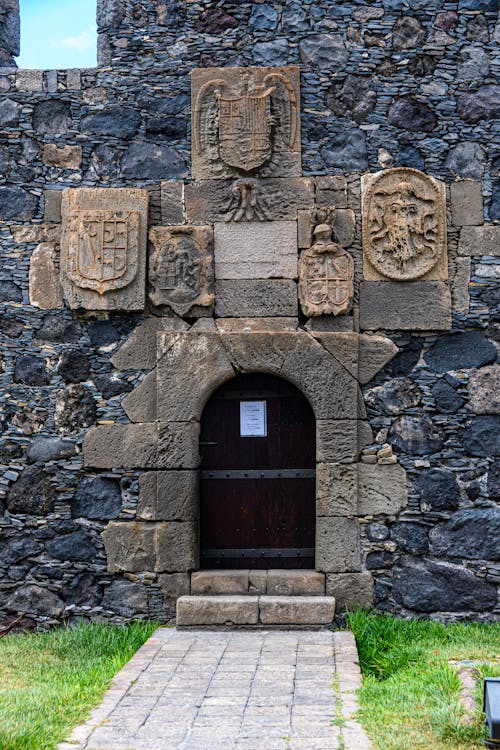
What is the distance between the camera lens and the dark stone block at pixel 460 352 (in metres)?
6.13

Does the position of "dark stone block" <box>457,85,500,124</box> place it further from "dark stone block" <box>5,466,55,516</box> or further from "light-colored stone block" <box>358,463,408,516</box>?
"dark stone block" <box>5,466,55,516</box>

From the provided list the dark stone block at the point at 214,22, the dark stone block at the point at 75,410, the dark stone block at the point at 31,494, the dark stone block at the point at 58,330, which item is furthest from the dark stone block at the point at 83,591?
the dark stone block at the point at 214,22

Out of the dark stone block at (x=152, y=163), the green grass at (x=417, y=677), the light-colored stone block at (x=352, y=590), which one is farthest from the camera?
the dark stone block at (x=152, y=163)

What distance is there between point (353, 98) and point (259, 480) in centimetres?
267

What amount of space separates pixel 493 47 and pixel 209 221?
2271mm

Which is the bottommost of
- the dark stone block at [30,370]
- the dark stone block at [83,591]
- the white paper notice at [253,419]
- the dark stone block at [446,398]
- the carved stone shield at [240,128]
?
the dark stone block at [83,591]

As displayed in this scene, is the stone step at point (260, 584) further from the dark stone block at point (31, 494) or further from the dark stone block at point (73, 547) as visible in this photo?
the dark stone block at point (31, 494)

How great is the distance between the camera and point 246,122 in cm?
625

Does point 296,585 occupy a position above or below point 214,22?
below

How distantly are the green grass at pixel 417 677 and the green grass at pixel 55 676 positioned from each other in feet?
4.35

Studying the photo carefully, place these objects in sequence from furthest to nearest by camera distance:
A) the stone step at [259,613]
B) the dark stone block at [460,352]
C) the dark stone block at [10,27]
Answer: the dark stone block at [10,27] < the dark stone block at [460,352] < the stone step at [259,613]

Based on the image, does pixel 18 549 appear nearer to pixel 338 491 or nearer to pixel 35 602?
pixel 35 602

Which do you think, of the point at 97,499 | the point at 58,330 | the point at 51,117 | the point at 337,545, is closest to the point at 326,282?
the point at 337,545

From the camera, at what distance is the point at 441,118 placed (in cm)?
628
